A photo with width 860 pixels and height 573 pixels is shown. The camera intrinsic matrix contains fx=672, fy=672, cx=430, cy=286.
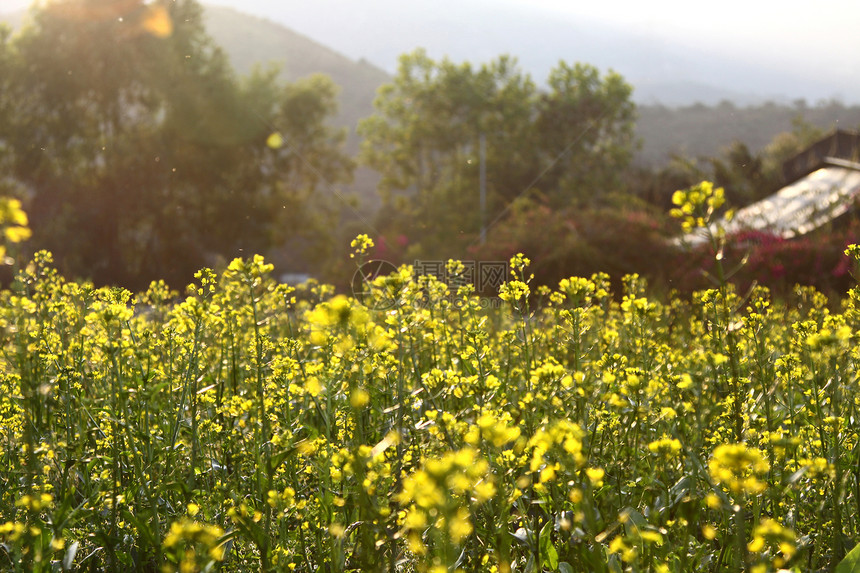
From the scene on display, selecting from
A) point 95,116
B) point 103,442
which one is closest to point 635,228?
point 103,442

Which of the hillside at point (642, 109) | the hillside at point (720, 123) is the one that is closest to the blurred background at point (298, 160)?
the hillside at point (642, 109)

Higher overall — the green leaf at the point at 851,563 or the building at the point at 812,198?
the building at the point at 812,198

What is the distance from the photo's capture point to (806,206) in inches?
531

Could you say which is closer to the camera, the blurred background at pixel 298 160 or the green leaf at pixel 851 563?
the green leaf at pixel 851 563

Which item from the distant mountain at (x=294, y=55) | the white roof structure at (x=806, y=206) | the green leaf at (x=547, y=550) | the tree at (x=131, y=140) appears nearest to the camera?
the green leaf at (x=547, y=550)

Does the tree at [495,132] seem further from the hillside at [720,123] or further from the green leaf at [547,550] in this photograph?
the hillside at [720,123]

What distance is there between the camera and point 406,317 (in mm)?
2633

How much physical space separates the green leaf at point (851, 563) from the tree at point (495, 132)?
2311 cm

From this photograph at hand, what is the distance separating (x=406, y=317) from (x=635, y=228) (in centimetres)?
1091

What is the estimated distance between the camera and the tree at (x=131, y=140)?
61.7ft

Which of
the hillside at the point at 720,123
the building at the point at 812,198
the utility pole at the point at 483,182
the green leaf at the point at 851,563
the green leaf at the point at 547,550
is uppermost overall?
the hillside at the point at 720,123

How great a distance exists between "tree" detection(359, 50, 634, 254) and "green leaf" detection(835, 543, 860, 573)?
2311 centimetres

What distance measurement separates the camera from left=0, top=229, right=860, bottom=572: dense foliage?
1977 millimetres

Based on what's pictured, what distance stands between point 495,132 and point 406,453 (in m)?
25.4
